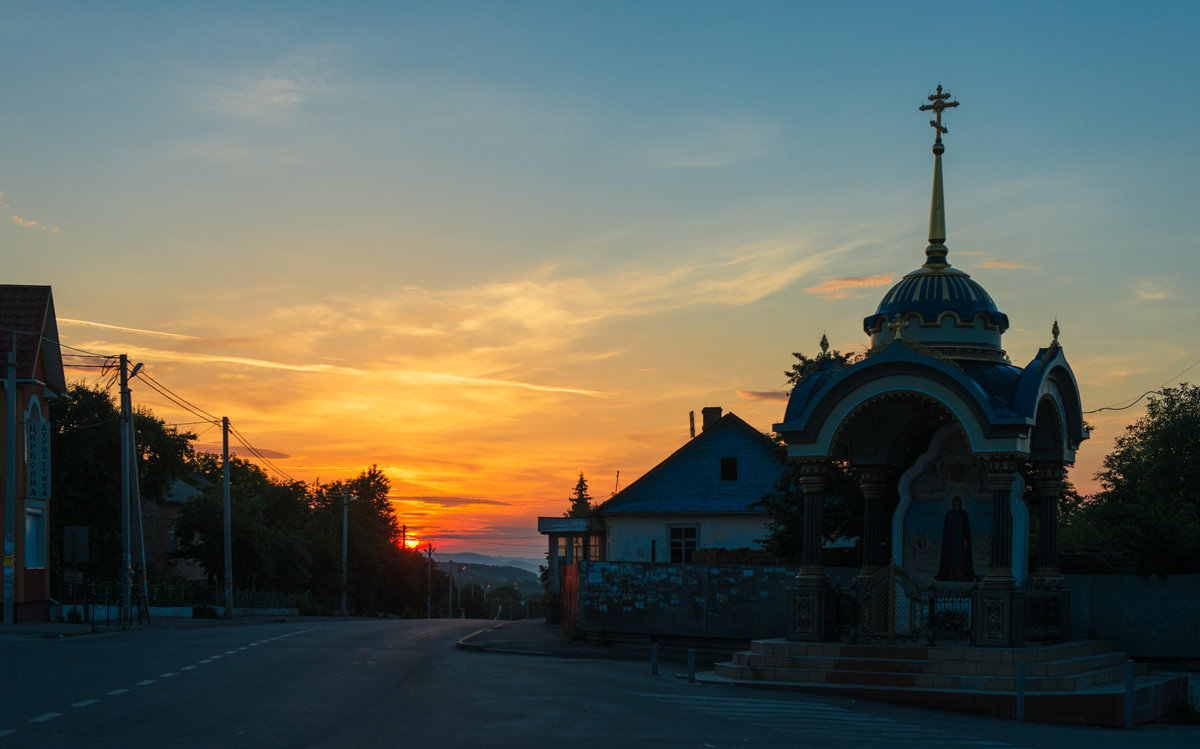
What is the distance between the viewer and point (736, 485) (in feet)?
162

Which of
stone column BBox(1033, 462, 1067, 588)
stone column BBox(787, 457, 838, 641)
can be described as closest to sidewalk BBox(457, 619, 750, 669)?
stone column BBox(787, 457, 838, 641)

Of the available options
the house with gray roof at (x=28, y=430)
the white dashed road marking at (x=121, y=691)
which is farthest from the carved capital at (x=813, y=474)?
the house with gray roof at (x=28, y=430)

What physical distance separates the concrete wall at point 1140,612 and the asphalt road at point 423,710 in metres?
4.36

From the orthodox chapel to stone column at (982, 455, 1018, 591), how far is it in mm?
24

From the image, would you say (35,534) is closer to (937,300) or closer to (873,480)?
(873,480)

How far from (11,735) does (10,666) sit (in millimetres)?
9571

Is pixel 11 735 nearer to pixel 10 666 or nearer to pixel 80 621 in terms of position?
pixel 10 666

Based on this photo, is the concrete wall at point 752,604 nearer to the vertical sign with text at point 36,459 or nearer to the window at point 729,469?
the window at point 729,469

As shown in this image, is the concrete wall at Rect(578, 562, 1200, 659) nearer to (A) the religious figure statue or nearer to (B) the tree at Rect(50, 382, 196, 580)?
(A) the religious figure statue

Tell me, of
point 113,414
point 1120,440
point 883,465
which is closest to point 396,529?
point 113,414

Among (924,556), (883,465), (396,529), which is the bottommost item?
(396,529)

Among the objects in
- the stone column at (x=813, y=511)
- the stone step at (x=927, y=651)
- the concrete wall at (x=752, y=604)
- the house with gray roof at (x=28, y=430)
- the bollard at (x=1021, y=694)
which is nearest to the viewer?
the bollard at (x=1021, y=694)

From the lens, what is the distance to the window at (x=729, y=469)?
4975 centimetres

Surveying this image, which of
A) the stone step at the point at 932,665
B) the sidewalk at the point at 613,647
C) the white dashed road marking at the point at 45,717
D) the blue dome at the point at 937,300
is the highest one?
the blue dome at the point at 937,300
